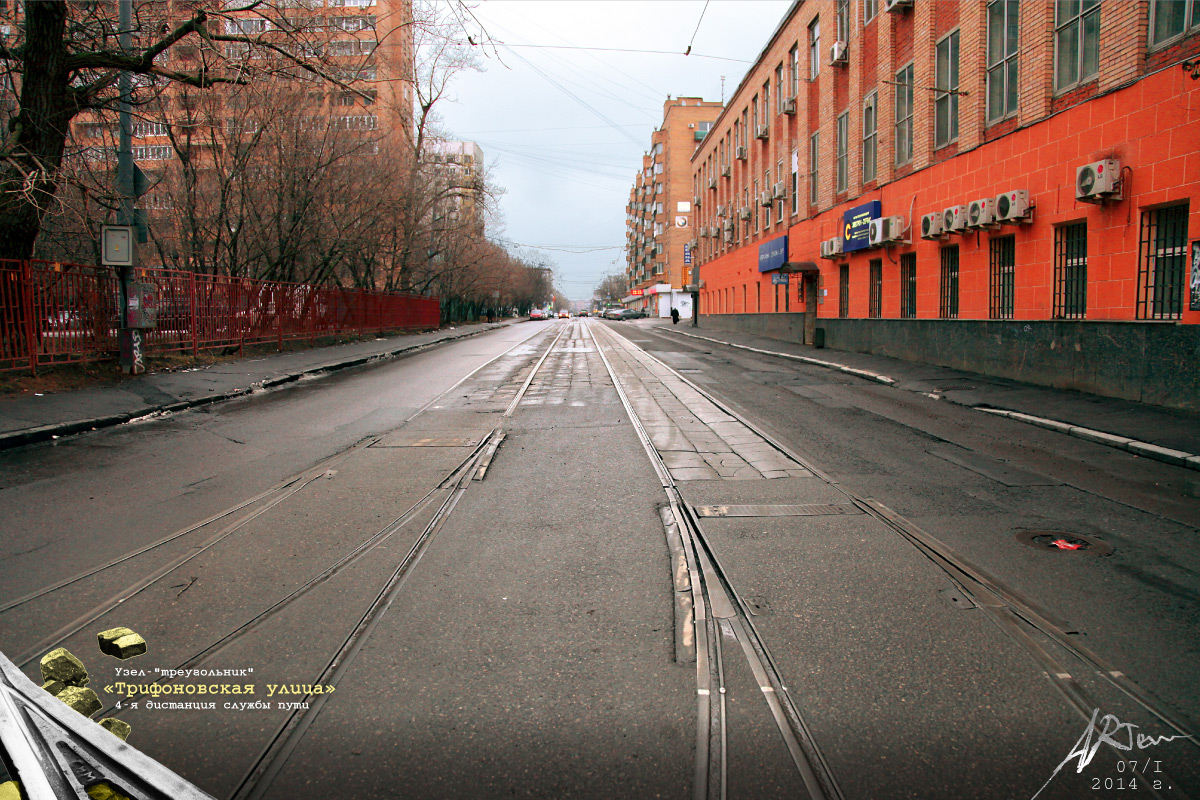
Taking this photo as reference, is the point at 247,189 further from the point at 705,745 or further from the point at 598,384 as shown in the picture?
the point at 705,745

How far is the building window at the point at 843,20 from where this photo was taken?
25683 mm

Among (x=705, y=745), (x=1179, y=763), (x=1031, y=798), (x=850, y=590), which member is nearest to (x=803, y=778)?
(x=705, y=745)

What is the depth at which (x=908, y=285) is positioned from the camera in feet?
69.7

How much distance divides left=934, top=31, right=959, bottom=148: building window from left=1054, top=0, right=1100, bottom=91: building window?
3.75m

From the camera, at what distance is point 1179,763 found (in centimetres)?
273

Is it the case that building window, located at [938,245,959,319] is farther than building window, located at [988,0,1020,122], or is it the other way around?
building window, located at [938,245,959,319]

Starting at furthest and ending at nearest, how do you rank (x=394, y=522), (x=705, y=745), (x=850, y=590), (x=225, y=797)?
(x=394, y=522) < (x=850, y=590) < (x=705, y=745) < (x=225, y=797)

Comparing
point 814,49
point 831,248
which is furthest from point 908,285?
point 814,49

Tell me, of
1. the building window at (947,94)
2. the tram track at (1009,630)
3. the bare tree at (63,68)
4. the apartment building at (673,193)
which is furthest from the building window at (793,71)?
the apartment building at (673,193)

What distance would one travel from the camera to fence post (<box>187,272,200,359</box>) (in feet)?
63.3

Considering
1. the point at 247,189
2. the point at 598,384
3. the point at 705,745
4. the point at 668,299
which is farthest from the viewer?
the point at 668,299

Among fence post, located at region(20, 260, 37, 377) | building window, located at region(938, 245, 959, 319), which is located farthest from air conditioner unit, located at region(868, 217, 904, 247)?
fence post, located at region(20, 260, 37, 377)

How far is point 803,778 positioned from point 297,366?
19.8 m
